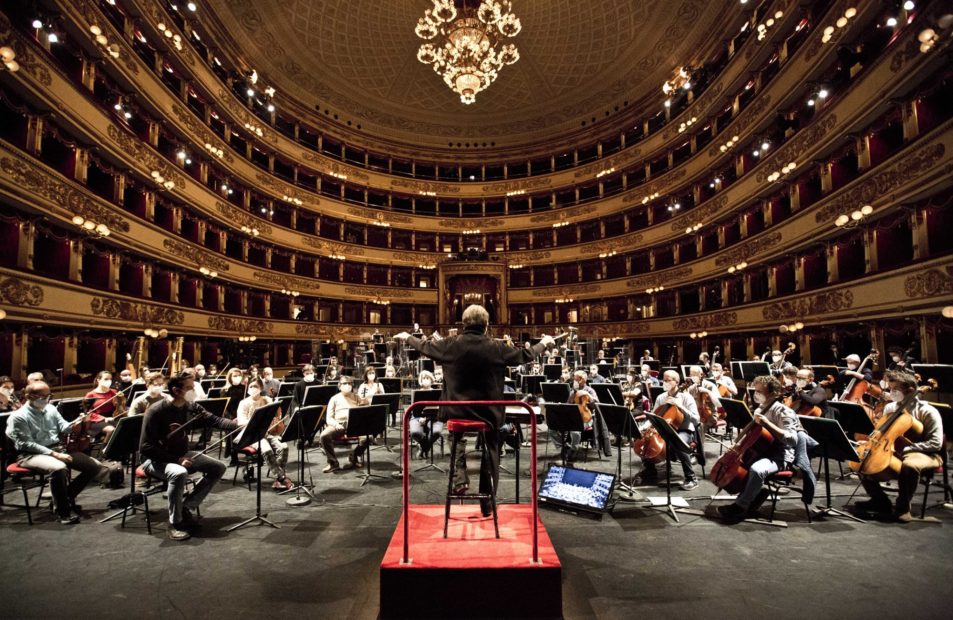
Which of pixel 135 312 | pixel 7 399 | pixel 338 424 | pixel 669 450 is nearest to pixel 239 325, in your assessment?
pixel 135 312

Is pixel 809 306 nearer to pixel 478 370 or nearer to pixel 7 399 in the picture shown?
pixel 478 370

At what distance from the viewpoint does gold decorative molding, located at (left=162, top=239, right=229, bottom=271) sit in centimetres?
1827

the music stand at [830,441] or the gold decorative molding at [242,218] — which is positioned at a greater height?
the gold decorative molding at [242,218]

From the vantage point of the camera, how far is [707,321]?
72.2 ft

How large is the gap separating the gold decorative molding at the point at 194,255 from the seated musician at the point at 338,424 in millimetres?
13318

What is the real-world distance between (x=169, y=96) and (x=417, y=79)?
1571cm

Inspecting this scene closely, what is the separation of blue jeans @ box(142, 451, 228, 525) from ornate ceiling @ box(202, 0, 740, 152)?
75.6 feet

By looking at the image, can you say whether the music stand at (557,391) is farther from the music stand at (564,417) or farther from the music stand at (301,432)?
the music stand at (301,432)

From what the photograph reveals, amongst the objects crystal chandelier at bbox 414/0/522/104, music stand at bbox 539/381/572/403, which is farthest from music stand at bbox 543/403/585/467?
crystal chandelier at bbox 414/0/522/104

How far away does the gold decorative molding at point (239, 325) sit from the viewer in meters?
20.8

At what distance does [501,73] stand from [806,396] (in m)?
28.0

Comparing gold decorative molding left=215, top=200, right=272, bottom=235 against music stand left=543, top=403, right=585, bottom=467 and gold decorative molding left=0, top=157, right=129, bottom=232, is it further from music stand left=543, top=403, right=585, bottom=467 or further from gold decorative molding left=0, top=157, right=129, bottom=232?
music stand left=543, top=403, right=585, bottom=467

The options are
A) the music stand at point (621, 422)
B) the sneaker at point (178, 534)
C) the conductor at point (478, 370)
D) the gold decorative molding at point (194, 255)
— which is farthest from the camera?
the gold decorative molding at point (194, 255)

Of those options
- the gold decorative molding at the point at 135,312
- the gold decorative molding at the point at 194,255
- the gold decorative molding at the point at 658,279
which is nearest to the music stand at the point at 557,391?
the gold decorative molding at the point at 135,312
